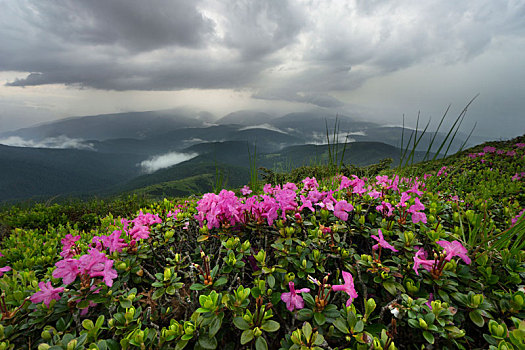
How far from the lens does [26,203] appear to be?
7797 millimetres

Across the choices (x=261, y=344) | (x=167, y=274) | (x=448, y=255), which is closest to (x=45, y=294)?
(x=167, y=274)

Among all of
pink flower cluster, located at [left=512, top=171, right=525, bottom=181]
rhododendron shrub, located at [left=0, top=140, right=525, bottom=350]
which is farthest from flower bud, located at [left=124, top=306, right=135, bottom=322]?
pink flower cluster, located at [left=512, top=171, right=525, bottom=181]

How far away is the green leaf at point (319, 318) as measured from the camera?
1.22 m

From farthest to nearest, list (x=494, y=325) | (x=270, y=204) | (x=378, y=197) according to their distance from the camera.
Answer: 1. (x=378, y=197)
2. (x=270, y=204)
3. (x=494, y=325)

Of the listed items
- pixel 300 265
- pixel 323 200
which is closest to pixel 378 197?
pixel 323 200

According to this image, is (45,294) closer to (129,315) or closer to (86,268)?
(86,268)

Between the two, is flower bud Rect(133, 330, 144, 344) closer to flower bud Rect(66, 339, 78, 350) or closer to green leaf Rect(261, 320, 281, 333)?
flower bud Rect(66, 339, 78, 350)

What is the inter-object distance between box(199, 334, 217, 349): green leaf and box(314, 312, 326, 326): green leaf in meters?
0.55

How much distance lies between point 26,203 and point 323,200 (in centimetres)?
1022

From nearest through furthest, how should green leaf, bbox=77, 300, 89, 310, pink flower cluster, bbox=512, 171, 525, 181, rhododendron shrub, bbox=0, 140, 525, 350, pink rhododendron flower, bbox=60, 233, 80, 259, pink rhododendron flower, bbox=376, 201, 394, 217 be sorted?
rhododendron shrub, bbox=0, 140, 525, 350 → green leaf, bbox=77, 300, 89, 310 → pink rhododendron flower, bbox=60, 233, 80, 259 → pink rhododendron flower, bbox=376, 201, 394, 217 → pink flower cluster, bbox=512, 171, 525, 181

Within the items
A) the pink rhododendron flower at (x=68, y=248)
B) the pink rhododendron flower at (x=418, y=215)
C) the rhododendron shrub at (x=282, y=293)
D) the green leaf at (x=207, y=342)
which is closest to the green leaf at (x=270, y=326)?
the rhododendron shrub at (x=282, y=293)

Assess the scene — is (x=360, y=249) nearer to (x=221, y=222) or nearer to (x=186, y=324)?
(x=221, y=222)

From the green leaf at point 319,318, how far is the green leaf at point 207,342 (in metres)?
0.55

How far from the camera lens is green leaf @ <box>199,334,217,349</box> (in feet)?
3.93
